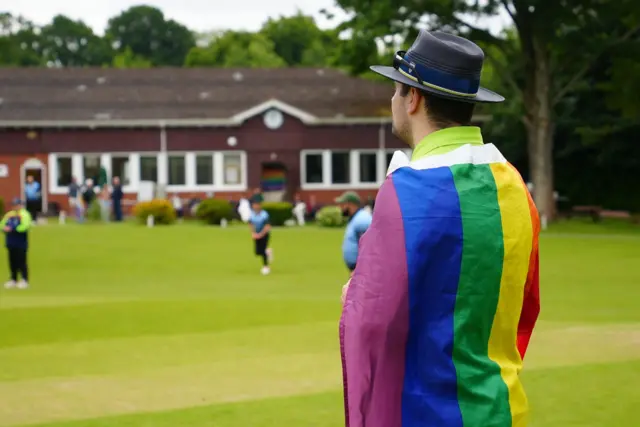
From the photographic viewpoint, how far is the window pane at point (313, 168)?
5078 centimetres

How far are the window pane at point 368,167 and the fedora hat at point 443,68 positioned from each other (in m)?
47.4

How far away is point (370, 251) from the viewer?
327cm

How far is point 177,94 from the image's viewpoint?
52.1 m

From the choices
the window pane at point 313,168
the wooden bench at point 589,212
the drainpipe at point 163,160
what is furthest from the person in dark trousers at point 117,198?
the wooden bench at point 589,212

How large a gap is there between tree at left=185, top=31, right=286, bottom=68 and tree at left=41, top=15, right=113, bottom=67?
669 inches

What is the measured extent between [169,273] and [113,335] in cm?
1100

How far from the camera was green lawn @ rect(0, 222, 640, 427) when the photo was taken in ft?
28.3

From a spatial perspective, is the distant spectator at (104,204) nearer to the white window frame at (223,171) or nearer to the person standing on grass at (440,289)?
the white window frame at (223,171)

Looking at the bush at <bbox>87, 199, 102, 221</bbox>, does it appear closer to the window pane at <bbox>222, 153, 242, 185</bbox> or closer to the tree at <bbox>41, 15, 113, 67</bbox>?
the window pane at <bbox>222, 153, 242, 185</bbox>

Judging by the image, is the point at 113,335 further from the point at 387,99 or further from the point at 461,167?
the point at 387,99

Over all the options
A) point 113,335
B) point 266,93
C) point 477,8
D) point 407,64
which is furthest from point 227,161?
point 407,64

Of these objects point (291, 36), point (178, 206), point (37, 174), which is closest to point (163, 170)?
point (178, 206)

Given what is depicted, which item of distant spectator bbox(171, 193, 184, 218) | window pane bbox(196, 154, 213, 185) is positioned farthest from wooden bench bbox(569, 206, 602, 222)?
window pane bbox(196, 154, 213, 185)

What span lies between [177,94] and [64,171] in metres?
6.48
